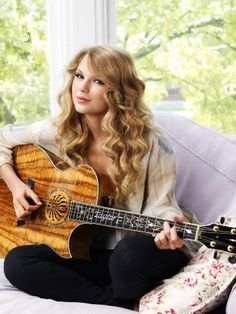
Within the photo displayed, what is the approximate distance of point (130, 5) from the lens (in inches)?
105

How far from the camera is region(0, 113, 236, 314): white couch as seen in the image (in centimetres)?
→ 192

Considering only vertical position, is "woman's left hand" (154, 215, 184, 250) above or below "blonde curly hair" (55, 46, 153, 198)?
below

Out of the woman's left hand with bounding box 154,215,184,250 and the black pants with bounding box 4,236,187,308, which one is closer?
the woman's left hand with bounding box 154,215,184,250

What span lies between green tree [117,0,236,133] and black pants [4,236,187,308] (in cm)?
104

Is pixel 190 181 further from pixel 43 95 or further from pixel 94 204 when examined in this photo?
pixel 43 95

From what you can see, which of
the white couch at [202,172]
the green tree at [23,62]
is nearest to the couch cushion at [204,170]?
the white couch at [202,172]

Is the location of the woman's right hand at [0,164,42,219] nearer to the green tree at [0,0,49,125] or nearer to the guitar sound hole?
the guitar sound hole

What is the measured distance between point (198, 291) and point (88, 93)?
732mm

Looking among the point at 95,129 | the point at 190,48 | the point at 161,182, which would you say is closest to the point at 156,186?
the point at 161,182

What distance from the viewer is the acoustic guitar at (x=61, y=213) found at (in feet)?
5.79

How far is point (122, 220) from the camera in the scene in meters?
1.74

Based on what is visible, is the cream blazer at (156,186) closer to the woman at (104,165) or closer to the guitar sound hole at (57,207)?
the woman at (104,165)

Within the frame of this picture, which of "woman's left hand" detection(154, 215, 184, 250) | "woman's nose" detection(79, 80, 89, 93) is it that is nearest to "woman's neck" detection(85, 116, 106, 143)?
"woman's nose" detection(79, 80, 89, 93)

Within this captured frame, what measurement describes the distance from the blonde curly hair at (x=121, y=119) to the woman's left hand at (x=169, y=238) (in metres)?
0.28
